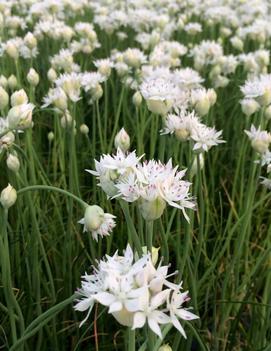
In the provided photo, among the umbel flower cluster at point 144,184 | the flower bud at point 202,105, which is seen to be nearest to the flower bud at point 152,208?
the umbel flower cluster at point 144,184

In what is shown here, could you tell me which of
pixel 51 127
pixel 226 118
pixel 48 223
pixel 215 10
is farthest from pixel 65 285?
pixel 215 10

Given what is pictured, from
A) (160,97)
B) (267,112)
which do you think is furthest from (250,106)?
(160,97)

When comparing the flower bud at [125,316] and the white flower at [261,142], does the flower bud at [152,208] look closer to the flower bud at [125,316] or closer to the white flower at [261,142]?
the flower bud at [125,316]

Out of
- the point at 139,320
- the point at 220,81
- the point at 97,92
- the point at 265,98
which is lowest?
the point at 220,81

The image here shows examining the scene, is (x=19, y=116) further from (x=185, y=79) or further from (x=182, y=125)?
(x=185, y=79)

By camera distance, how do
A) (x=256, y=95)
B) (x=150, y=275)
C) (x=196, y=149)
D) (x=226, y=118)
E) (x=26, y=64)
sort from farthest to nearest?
1. (x=26, y=64)
2. (x=226, y=118)
3. (x=256, y=95)
4. (x=196, y=149)
5. (x=150, y=275)

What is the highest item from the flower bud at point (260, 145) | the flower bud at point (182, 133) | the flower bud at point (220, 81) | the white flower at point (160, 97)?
the white flower at point (160, 97)

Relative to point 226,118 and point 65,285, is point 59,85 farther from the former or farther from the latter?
point 226,118

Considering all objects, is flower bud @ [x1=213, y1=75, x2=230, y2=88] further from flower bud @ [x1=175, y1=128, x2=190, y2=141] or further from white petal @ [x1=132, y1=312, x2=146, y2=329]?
white petal @ [x1=132, y1=312, x2=146, y2=329]

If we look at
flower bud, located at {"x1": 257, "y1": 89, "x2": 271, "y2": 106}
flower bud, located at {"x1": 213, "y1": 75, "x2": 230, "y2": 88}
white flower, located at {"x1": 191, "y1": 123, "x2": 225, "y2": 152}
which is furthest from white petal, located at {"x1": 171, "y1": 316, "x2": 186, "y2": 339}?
flower bud, located at {"x1": 213, "y1": 75, "x2": 230, "y2": 88}
